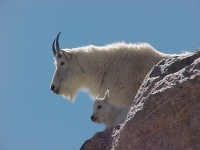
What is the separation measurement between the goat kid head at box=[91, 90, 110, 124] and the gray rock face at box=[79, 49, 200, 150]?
299 centimetres

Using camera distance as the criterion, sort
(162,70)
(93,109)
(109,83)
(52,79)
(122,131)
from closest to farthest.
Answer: (122,131), (162,70), (93,109), (109,83), (52,79)

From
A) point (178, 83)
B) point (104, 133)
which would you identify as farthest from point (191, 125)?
point (104, 133)

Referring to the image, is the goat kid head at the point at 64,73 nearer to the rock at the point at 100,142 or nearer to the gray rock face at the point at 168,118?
the rock at the point at 100,142

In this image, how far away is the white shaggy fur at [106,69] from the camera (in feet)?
31.0

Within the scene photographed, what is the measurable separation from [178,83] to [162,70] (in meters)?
0.77

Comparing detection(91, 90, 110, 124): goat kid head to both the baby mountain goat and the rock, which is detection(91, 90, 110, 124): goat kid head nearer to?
the baby mountain goat

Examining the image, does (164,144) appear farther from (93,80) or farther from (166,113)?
(93,80)

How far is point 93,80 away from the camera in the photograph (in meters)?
10.2

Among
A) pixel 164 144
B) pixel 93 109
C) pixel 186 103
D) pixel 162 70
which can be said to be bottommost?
pixel 164 144

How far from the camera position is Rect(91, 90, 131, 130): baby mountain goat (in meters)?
7.86

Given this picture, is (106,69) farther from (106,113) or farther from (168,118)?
(168,118)

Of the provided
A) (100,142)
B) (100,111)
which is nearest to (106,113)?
(100,111)

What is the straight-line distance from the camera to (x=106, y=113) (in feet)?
26.5

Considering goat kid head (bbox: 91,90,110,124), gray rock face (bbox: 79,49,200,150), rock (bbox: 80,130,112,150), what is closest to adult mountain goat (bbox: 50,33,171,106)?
goat kid head (bbox: 91,90,110,124)
